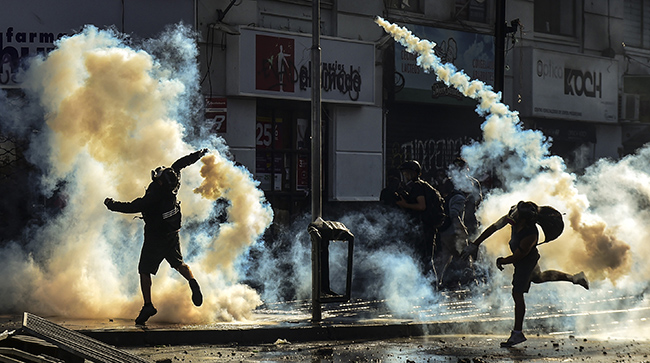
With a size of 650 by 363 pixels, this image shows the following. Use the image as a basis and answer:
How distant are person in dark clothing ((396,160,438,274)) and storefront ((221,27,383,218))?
575 cm

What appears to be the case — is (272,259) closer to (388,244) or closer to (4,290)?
(388,244)

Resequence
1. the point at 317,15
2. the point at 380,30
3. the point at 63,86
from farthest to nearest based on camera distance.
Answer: the point at 380,30, the point at 63,86, the point at 317,15

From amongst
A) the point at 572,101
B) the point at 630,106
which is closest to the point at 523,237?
the point at 572,101

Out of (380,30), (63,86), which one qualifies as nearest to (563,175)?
(63,86)

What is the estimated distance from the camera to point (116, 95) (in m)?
10.9

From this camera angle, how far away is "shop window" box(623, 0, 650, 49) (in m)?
26.3

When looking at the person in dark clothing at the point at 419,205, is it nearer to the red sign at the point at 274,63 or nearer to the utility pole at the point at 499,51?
the utility pole at the point at 499,51

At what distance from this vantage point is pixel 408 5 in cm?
2077

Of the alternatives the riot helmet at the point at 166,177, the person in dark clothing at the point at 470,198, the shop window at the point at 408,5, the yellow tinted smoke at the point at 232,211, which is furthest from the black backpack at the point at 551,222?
the shop window at the point at 408,5

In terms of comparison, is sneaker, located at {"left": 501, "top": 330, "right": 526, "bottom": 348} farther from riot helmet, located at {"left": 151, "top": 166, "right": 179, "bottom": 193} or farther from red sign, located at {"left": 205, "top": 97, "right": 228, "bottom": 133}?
red sign, located at {"left": 205, "top": 97, "right": 228, "bottom": 133}

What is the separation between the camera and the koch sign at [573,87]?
23.1 meters

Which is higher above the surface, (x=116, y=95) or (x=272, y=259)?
(x=116, y=95)

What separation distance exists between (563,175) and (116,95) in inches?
218

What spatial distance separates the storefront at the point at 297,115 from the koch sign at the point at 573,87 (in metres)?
5.04
